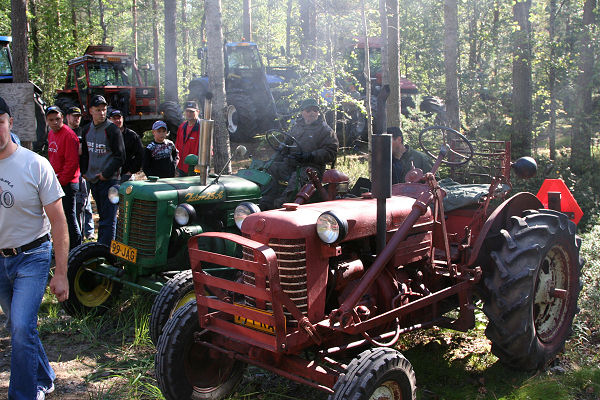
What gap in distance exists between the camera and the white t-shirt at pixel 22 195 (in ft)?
10.2

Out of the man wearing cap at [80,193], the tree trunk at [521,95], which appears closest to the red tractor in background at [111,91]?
the man wearing cap at [80,193]

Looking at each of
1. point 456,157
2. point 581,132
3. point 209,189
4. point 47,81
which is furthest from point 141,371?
point 47,81

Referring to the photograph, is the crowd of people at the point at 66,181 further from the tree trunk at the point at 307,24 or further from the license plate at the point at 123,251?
the tree trunk at the point at 307,24

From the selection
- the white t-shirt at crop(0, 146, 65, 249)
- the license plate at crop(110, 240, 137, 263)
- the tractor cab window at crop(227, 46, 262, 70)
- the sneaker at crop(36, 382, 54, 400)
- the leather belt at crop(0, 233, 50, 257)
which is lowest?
→ the sneaker at crop(36, 382, 54, 400)

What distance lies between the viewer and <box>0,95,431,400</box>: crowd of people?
311 centimetres

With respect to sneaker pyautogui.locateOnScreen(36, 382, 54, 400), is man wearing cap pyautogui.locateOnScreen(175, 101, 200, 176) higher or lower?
higher

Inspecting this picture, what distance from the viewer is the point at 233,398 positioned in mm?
3523

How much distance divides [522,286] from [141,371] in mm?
2677

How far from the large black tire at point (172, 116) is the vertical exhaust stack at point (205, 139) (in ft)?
32.0

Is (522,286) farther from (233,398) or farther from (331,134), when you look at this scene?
(331,134)

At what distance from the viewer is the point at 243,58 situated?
48.4 ft

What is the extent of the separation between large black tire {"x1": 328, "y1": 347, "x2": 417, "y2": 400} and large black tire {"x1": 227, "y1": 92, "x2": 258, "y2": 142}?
11.2m

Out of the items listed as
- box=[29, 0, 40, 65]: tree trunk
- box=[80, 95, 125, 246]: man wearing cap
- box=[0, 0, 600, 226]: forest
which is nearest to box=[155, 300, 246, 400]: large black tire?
box=[80, 95, 125, 246]: man wearing cap

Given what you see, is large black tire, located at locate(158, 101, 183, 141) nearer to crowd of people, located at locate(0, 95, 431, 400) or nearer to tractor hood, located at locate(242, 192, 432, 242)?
crowd of people, located at locate(0, 95, 431, 400)
